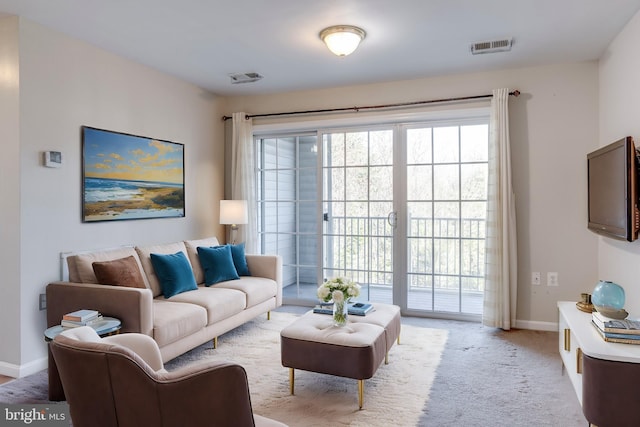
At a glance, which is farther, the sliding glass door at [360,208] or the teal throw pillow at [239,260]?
the sliding glass door at [360,208]

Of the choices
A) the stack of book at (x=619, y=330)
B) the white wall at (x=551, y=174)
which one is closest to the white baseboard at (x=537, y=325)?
the white wall at (x=551, y=174)

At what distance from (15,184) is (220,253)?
5.81ft

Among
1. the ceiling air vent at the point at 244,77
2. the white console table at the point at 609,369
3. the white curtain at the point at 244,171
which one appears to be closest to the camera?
the white console table at the point at 609,369

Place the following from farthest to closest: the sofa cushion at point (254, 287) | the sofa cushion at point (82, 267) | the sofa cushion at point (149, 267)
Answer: the sofa cushion at point (254, 287), the sofa cushion at point (149, 267), the sofa cushion at point (82, 267)

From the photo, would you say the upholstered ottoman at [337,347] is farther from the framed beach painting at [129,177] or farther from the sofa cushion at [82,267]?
the framed beach painting at [129,177]

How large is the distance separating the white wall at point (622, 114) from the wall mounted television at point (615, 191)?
9.1 inches

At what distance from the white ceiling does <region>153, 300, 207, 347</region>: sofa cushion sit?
7.00 feet

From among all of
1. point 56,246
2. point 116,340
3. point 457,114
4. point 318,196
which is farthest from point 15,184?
point 457,114

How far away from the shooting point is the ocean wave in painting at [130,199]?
3535mm

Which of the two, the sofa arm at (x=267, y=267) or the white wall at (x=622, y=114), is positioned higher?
the white wall at (x=622, y=114)

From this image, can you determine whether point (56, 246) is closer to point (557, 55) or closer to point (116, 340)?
point (116, 340)

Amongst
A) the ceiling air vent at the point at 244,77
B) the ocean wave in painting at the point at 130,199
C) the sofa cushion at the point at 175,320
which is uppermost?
the ceiling air vent at the point at 244,77

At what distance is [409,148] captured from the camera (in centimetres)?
463

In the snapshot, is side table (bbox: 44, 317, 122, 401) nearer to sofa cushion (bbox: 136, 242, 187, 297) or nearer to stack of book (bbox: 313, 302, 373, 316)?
sofa cushion (bbox: 136, 242, 187, 297)
